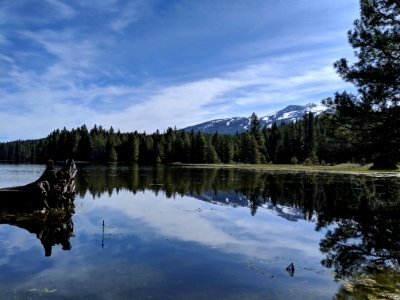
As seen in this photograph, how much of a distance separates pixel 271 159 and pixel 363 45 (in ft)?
507

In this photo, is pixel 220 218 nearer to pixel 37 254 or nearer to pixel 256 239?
pixel 256 239

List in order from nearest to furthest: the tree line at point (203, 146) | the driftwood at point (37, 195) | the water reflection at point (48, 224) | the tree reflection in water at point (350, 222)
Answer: the tree reflection in water at point (350, 222), the water reflection at point (48, 224), the driftwood at point (37, 195), the tree line at point (203, 146)

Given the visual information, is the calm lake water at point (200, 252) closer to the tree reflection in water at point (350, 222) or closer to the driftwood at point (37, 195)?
the tree reflection in water at point (350, 222)

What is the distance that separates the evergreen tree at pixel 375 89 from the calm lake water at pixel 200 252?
542 cm

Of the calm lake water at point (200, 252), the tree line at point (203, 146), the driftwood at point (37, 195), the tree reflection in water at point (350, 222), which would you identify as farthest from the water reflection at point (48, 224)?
the tree line at point (203, 146)

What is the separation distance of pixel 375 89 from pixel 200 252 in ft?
40.3

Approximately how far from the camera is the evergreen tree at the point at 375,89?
58.4 ft

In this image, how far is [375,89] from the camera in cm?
1900

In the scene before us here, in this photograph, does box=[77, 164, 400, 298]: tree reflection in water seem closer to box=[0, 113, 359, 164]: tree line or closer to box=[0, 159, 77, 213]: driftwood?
box=[0, 159, 77, 213]: driftwood

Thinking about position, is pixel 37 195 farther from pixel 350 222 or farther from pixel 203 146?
pixel 203 146

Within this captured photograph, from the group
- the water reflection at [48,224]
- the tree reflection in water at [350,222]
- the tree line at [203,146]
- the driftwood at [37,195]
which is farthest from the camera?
the tree line at [203,146]

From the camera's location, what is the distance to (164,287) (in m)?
12.7

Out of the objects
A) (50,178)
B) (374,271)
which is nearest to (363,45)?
(374,271)

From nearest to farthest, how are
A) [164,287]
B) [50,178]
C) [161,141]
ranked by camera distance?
[164,287] → [50,178] → [161,141]
